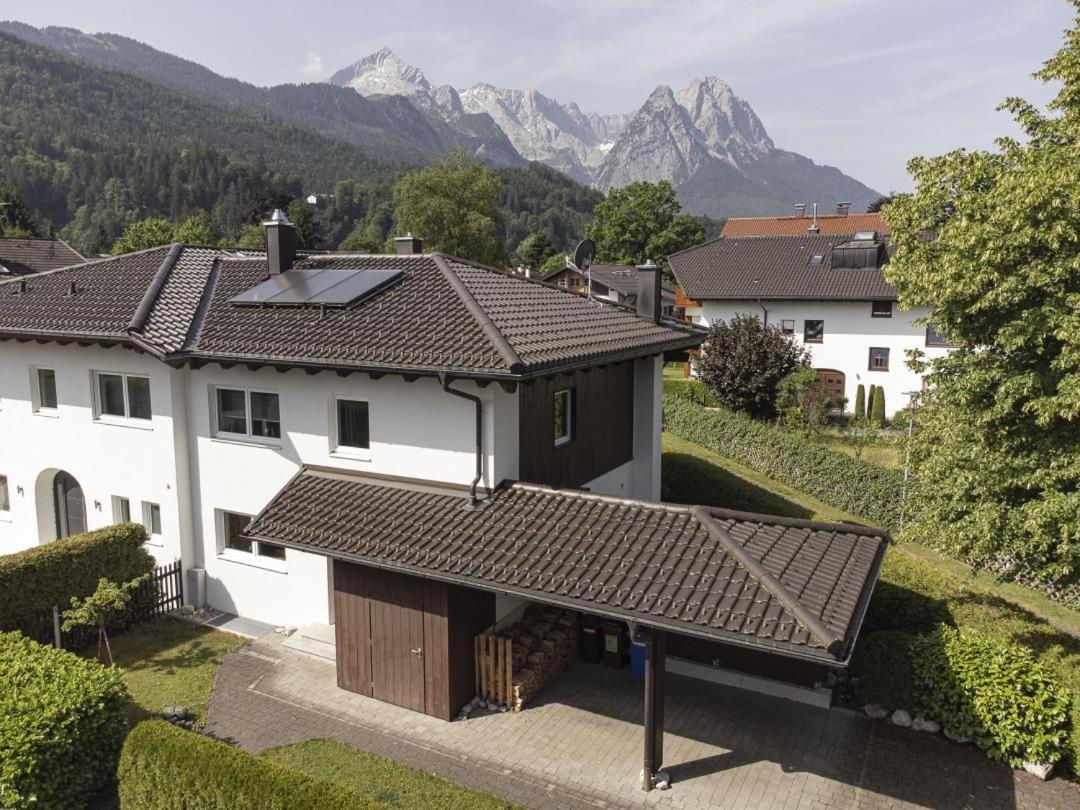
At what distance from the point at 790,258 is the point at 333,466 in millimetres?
35579

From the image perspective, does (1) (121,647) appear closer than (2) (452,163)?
Yes

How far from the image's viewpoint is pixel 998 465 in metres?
11.1

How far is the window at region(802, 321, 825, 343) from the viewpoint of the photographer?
39375mm

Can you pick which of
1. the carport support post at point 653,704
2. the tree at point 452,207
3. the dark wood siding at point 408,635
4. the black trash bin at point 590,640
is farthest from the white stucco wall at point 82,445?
the tree at point 452,207

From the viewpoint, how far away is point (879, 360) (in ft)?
124

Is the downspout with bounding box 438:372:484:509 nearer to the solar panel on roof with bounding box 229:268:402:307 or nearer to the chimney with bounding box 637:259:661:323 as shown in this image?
the solar panel on roof with bounding box 229:268:402:307

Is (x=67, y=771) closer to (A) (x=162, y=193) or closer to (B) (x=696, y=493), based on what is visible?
(B) (x=696, y=493)

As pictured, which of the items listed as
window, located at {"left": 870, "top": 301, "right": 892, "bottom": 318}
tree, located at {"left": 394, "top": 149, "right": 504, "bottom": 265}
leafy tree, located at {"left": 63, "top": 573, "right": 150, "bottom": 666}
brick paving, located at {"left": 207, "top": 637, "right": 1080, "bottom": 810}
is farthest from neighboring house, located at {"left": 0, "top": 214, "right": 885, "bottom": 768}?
tree, located at {"left": 394, "top": 149, "right": 504, "bottom": 265}

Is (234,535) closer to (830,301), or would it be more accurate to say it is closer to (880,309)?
(830,301)

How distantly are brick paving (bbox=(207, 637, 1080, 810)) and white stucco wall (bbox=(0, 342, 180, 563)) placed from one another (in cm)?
490

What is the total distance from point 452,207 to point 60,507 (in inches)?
1543

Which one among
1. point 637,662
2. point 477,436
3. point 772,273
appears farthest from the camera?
point 772,273

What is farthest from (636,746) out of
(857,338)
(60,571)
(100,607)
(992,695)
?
(857,338)

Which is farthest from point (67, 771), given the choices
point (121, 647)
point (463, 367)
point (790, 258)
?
point (790, 258)
